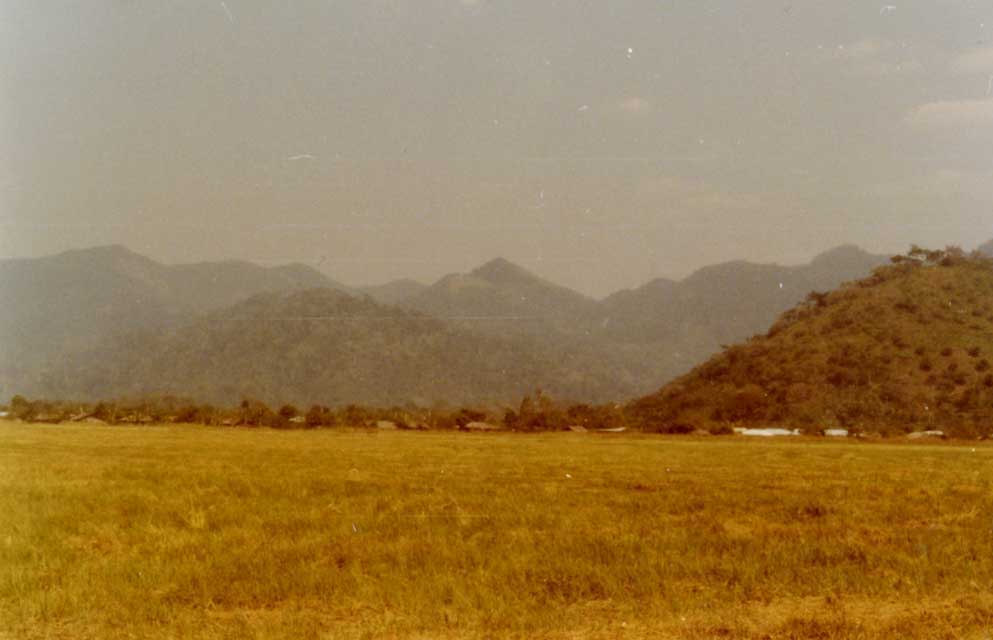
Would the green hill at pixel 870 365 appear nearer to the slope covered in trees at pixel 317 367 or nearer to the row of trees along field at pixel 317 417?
the row of trees along field at pixel 317 417

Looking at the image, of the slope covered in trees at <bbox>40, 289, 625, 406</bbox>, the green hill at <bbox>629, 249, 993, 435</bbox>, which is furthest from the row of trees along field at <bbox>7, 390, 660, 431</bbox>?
the slope covered in trees at <bbox>40, 289, 625, 406</bbox>

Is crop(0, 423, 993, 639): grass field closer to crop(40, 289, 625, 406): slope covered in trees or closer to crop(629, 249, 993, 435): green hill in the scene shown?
crop(629, 249, 993, 435): green hill

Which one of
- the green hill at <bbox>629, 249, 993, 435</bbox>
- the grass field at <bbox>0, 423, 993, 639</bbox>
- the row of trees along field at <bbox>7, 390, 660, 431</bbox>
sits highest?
the green hill at <bbox>629, 249, 993, 435</bbox>

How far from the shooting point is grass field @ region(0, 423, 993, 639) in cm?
1196

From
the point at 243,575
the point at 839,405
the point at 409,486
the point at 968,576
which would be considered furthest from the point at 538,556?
the point at 839,405

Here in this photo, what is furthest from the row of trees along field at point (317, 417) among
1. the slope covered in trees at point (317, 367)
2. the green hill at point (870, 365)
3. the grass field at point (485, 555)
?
the slope covered in trees at point (317, 367)

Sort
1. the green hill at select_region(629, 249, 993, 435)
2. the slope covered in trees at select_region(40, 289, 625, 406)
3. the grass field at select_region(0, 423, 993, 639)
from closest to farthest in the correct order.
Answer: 1. the grass field at select_region(0, 423, 993, 639)
2. the green hill at select_region(629, 249, 993, 435)
3. the slope covered in trees at select_region(40, 289, 625, 406)

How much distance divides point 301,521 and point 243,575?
393 cm

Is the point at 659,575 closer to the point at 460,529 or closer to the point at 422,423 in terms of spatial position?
the point at 460,529

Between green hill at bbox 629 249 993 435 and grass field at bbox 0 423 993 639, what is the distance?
48821mm

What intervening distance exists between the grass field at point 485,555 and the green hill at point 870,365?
48.8 metres

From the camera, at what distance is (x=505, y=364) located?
623ft

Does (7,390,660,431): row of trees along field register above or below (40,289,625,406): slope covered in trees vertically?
below

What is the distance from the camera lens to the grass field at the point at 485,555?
11961 mm
